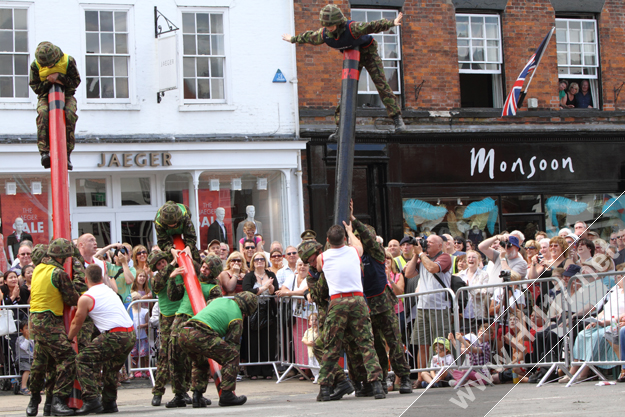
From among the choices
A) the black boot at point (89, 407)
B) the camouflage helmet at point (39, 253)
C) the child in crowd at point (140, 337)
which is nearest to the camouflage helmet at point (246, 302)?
the black boot at point (89, 407)

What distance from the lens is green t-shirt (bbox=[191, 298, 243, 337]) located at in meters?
7.82

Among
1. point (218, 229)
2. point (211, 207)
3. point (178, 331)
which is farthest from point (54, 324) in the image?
point (211, 207)

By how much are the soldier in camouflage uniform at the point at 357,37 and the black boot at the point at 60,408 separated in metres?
3.80

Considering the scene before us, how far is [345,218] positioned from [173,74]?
8.73 meters

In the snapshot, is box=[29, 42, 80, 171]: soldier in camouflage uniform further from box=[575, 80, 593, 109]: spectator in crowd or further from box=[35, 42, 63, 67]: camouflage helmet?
box=[575, 80, 593, 109]: spectator in crowd

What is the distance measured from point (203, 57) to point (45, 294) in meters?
9.72

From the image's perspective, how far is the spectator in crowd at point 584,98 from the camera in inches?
738

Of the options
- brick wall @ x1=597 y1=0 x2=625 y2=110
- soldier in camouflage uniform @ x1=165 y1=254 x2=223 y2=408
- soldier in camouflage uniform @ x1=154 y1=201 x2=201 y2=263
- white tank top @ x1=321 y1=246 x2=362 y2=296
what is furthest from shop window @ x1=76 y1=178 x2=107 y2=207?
brick wall @ x1=597 y1=0 x2=625 y2=110

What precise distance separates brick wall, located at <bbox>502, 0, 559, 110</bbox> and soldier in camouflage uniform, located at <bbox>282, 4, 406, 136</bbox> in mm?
10297

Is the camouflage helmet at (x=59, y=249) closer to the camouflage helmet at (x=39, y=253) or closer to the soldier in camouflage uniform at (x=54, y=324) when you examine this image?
the soldier in camouflage uniform at (x=54, y=324)

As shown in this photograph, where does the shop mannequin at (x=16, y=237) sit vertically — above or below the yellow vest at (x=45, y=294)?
above

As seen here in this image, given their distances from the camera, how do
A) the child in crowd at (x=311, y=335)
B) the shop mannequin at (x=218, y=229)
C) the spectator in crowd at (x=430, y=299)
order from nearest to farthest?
the spectator in crowd at (x=430, y=299), the child in crowd at (x=311, y=335), the shop mannequin at (x=218, y=229)

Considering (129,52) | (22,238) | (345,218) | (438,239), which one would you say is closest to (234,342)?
(345,218)

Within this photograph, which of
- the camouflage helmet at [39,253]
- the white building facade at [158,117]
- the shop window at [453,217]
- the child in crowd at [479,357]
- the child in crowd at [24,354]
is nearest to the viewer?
the child in crowd at [479,357]
